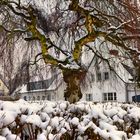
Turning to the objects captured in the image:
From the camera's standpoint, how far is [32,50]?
1731 centimetres

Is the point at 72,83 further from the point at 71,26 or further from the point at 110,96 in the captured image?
the point at 110,96

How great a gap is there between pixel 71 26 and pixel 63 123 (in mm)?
10979

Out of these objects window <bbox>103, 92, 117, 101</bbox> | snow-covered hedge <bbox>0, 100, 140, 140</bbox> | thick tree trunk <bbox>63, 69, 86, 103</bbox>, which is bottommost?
snow-covered hedge <bbox>0, 100, 140, 140</bbox>

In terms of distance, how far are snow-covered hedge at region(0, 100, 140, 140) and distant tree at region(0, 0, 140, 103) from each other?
8.44 metres

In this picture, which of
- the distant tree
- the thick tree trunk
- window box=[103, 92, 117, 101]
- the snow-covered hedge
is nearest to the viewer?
the snow-covered hedge

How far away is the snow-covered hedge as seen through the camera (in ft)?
10.7

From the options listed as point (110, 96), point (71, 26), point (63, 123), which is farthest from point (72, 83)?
point (110, 96)

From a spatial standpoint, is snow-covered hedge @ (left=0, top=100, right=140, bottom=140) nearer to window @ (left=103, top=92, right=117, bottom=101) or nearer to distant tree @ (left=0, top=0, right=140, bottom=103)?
distant tree @ (left=0, top=0, right=140, bottom=103)

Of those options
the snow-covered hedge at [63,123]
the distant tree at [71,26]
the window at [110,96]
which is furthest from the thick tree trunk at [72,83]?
the window at [110,96]

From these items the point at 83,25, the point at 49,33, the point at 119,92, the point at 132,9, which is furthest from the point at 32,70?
the point at 119,92

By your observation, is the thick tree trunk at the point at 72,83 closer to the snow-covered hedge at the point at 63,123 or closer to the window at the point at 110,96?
the snow-covered hedge at the point at 63,123

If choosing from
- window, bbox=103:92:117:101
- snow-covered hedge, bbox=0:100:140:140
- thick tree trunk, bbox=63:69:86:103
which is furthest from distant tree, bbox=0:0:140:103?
window, bbox=103:92:117:101

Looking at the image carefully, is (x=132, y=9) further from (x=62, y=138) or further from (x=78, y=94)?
(x=62, y=138)

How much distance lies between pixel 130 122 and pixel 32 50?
12.6 metres
